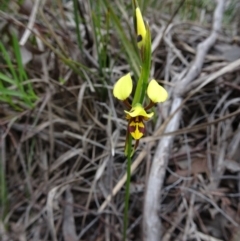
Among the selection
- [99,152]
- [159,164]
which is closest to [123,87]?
[159,164]

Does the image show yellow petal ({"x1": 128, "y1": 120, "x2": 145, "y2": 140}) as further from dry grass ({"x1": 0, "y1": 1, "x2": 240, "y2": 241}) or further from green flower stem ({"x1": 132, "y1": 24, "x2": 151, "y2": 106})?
dry grass ({"x1": 0, "y1": 1, "x2": 240, "y2": 241})

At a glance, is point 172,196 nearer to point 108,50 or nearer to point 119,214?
point 119,214

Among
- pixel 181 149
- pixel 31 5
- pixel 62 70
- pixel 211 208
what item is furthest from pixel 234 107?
pixel 31 5

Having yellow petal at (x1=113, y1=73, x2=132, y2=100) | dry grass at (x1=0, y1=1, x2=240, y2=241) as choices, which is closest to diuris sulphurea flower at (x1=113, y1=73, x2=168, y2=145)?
yellow petal at (x1=113, y1=73, x2=132, y2=100)

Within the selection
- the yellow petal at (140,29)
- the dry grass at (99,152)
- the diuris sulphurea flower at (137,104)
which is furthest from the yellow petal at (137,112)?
the dry grass at (99,152)

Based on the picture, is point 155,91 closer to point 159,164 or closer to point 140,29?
point 140,29

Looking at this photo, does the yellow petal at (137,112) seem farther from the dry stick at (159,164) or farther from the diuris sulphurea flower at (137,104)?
the dry stick at (159,164)
